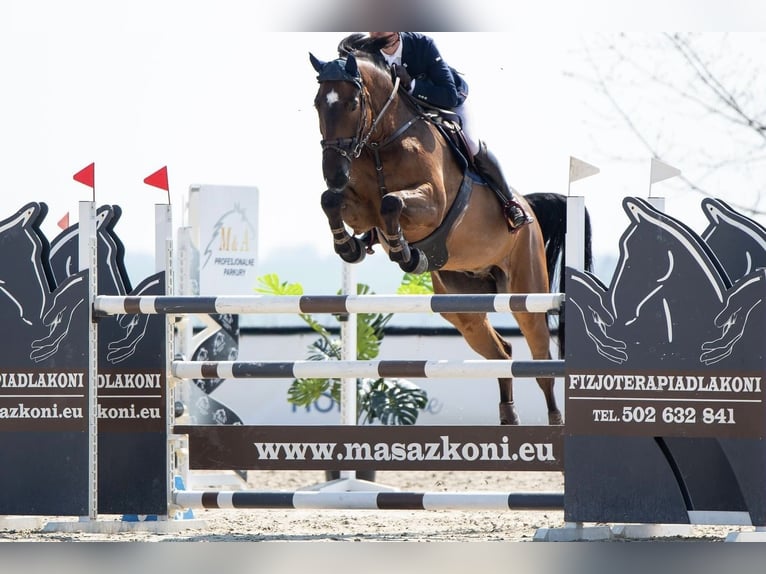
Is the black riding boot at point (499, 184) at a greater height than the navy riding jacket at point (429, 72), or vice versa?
the navy riding jacket at point (429, 72)

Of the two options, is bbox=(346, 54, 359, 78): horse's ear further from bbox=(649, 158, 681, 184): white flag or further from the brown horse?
bbox=(649, 158, 681, 184): white flag

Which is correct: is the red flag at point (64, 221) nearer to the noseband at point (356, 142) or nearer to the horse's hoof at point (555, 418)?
the noseband at point (356, 142)

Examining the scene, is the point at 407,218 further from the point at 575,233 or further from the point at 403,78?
the point at 575,233

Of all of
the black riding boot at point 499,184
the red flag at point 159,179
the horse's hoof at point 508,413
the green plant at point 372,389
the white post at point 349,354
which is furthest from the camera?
the green plant at point 372,389

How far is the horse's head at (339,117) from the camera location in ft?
14.8

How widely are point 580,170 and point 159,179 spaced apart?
6.10 ft

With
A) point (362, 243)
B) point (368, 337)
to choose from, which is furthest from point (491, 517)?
point (368, 337)

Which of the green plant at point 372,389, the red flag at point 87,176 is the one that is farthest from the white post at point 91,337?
the green plant at point 372,389

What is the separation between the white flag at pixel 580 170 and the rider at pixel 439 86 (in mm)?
1387

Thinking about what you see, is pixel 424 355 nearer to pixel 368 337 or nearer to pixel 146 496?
pixel 368 337

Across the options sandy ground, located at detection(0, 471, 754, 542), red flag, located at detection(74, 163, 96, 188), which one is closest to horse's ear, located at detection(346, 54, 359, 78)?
red flag, located at detection(74, 163, 96, 188)

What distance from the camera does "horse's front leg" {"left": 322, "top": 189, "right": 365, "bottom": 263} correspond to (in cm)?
461

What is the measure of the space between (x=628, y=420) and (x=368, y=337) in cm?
401

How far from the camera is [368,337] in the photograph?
7551 millimetres
